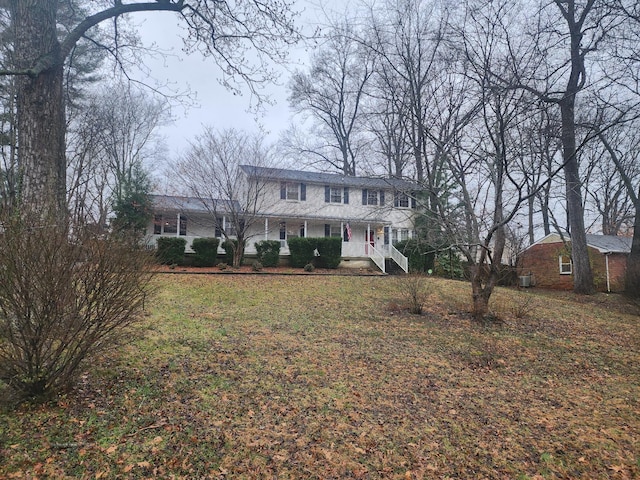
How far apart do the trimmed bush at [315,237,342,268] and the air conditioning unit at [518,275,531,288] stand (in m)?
9.68

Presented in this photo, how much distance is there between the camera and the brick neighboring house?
1814cm

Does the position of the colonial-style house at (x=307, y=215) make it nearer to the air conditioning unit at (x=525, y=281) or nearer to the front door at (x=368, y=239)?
the front door at (x=368, y=239)

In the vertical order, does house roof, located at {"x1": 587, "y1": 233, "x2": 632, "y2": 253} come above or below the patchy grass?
above

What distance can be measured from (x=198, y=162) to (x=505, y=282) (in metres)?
15.7

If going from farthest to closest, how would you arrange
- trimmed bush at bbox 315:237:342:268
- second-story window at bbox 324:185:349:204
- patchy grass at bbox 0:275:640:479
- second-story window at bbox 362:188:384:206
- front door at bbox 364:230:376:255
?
second-story window at bbox 362:188:384:206
second-story window at bbox 324:185:349:204
front door at bbox 364:230:376:255
trimmed bush at bbox 315:237:342:268
patchy grass at bbox 0:275:640:479

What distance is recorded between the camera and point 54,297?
315cm

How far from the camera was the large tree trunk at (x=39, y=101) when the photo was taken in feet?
15.5

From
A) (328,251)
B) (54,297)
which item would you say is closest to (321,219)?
(328,251)

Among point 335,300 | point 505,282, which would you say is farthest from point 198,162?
point 505,282

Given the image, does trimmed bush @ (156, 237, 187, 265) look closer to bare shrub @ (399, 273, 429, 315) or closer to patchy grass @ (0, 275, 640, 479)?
patchy grass @ (0, 275, 640, 479)

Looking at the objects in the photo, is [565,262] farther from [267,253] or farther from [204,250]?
[204,250]

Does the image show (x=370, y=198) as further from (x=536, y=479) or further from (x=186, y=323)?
(x=536, y=479)

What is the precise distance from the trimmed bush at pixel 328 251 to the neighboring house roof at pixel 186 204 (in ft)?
14.7

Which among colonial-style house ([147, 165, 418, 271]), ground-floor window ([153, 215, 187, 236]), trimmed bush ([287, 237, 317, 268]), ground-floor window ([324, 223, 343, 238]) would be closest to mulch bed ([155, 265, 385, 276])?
trimmed bush ([287, 237, 317, 268])
